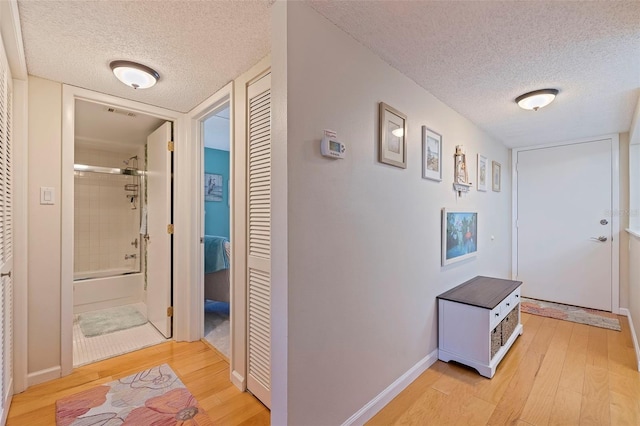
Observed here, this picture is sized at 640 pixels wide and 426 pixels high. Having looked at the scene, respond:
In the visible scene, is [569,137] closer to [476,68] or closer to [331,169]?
[476,68]

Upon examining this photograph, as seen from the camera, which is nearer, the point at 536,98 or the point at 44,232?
the point at 44,232

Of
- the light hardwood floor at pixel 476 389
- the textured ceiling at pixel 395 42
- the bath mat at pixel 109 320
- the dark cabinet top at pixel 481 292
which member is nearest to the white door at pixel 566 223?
the light hardwood floor at pixel 476 389

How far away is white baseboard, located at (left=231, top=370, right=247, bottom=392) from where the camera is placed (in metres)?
1.93

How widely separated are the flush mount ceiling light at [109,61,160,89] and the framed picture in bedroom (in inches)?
95.6

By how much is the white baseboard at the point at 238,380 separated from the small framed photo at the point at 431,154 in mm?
1958

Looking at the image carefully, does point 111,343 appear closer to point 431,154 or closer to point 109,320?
point 109,320

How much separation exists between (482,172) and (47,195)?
154 inches

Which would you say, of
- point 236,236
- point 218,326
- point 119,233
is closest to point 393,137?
point 236,236

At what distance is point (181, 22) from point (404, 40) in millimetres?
1189

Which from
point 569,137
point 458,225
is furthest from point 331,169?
point 569,137

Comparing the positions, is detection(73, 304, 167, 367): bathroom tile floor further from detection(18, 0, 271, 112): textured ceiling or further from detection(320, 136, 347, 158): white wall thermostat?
detection(320, 136, 347, 158): white wall thermostat

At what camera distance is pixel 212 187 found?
439 cm

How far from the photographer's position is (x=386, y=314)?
1.82 meters

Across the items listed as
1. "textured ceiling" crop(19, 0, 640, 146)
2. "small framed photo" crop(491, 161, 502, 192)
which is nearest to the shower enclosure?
"textured ceiling" crop(19, 0, 640, 146)
